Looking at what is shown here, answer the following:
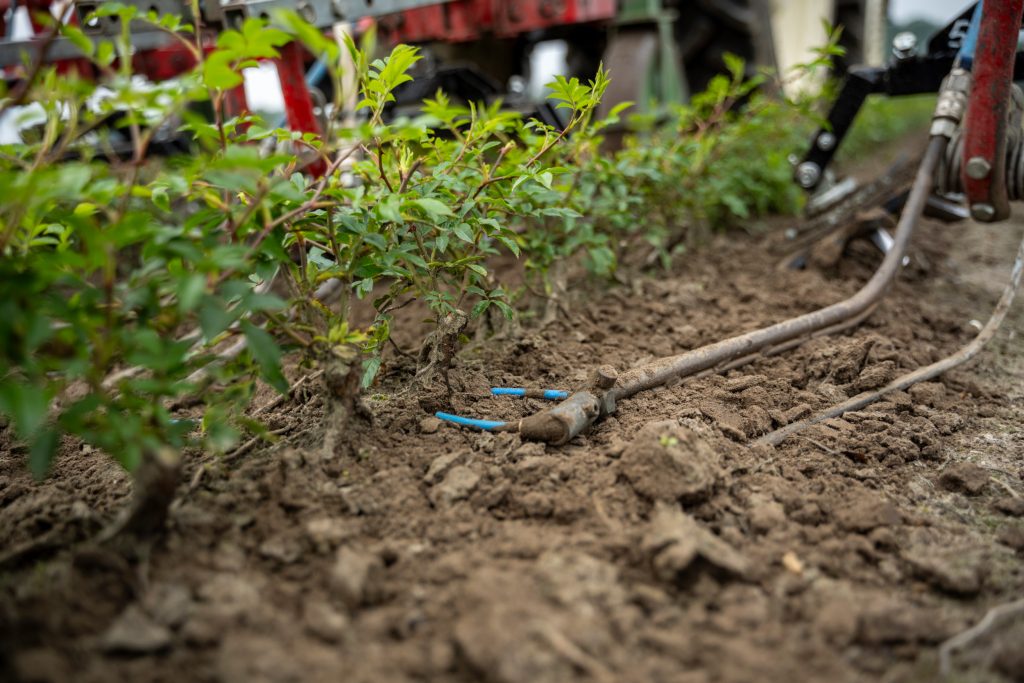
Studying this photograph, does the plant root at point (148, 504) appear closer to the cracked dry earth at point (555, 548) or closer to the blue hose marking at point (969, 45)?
the cracked dry earth at point (555, 548)

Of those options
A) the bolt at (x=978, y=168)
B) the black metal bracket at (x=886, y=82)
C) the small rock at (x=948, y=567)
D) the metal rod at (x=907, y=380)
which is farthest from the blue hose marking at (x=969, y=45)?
the small rock at (x=948, y=567)

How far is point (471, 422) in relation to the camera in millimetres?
1729

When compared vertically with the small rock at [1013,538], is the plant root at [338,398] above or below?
above

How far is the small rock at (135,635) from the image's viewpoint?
1056 millimetres

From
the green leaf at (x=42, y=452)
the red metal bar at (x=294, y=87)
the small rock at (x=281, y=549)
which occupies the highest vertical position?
the red metal bar at (x=294, y=87)

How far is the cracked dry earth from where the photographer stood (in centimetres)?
108

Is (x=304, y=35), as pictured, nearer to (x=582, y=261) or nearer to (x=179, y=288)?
(x=179, y=288)

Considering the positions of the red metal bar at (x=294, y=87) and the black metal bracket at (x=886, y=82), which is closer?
the red metal bar at (x=294, y=87)

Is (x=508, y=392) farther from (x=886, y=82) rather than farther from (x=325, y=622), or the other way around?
(x=886, y=82)

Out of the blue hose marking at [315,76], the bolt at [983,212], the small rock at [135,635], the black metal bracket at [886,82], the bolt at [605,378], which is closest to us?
the small rock at [135,635]

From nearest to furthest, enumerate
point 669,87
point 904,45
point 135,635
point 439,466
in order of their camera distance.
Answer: point 135,635 < point 439,466 < point 904,45 < point 669,87

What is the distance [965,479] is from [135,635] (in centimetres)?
163

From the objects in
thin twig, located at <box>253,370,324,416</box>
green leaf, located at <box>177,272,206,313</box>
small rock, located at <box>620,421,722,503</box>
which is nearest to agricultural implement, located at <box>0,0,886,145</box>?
green leaf, located at <box>177,272,206,313</box>

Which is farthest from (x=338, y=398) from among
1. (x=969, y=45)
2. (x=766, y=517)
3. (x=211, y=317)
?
(x=969, y=45)
